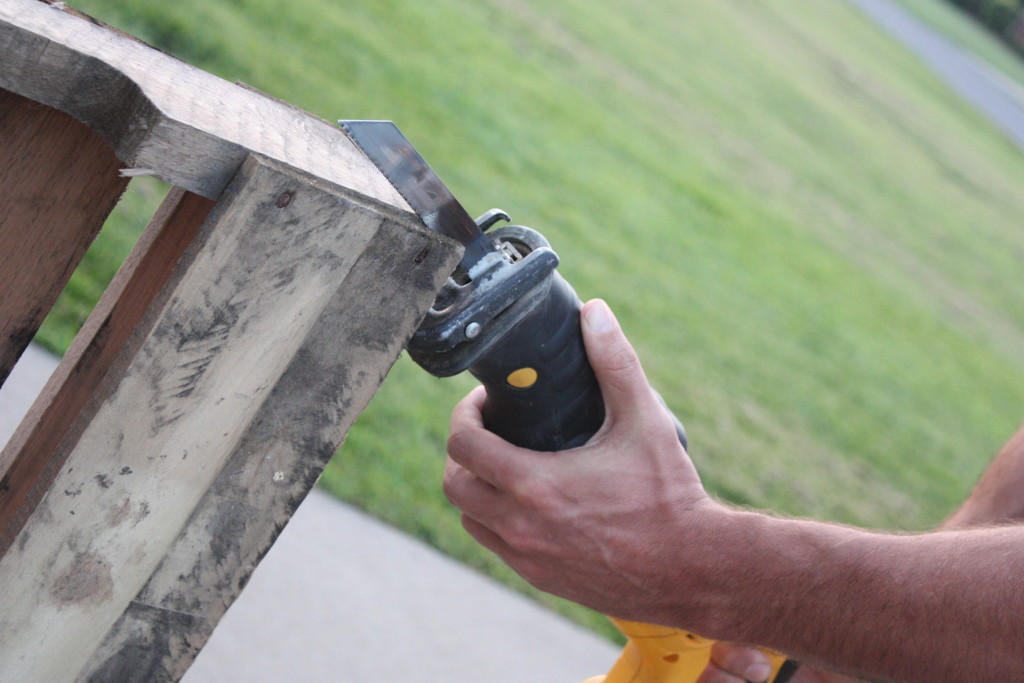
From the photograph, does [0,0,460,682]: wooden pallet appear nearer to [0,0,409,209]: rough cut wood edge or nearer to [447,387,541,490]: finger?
[0,0,409,209]: rough cut wood edge

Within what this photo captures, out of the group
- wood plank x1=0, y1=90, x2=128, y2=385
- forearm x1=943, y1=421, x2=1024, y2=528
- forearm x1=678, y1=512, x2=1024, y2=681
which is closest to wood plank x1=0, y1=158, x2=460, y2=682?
wood plank x1=0, y1=90, x2=128, y2=385

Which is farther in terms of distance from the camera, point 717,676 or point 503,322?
point 717,676

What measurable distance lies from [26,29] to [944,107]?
22.7 m

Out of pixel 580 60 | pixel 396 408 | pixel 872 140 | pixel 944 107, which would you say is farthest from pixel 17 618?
pixel 944 107

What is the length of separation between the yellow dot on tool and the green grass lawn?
6.57 ft

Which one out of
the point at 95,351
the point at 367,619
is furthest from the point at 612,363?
the point at 367,619

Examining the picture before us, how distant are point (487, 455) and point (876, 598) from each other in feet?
1.75

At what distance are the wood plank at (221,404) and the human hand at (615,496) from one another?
33cm

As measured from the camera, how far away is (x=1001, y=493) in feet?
6.89

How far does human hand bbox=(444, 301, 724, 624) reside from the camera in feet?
4.34

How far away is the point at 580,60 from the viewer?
960cm

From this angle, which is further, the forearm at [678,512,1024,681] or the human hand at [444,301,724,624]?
Result: the human hand at [444,301,724,624]

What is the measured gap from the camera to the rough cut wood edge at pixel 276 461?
1.02 metres

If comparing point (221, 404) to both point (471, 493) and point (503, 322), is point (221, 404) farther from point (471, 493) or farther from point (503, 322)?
point (471, 493)
